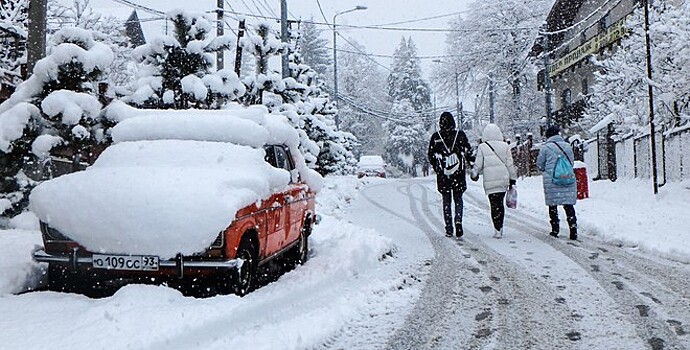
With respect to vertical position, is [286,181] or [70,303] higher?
[286,181]

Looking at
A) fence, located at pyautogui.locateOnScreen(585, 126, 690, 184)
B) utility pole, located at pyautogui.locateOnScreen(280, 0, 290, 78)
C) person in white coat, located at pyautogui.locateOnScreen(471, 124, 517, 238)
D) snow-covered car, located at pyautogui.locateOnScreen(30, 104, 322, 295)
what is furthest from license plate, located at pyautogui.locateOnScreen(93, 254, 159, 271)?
utility pole, located at pyautogui.locateOnScreen(280, 0, 290, 78)

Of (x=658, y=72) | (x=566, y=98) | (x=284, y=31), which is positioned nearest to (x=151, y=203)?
(x=658, y=72)

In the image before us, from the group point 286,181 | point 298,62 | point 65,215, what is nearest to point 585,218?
point 286,181

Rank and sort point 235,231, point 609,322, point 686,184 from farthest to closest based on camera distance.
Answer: point 686,184 → point 235,231 → point 609,322

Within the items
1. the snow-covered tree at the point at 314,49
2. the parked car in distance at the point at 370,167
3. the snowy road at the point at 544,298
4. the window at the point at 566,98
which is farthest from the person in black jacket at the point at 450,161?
the snow-covered tree at the point at 314,49

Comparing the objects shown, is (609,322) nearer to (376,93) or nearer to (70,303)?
(70,303)

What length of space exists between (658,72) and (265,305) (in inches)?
559

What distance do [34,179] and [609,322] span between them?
8.32 m

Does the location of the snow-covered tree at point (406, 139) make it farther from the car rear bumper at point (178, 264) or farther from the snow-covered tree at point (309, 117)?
the car rear bumper at point (178, 264)

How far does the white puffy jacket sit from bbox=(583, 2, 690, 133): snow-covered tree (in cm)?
648

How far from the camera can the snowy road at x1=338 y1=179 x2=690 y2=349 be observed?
3957 millimetres

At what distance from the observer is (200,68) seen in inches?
476

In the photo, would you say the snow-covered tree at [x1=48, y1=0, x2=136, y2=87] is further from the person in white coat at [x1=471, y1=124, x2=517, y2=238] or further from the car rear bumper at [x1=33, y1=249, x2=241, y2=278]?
the car rear bumper at [x1=33, y1=249, x2=241, y2=278]

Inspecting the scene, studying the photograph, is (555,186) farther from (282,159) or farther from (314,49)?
(314,49)
